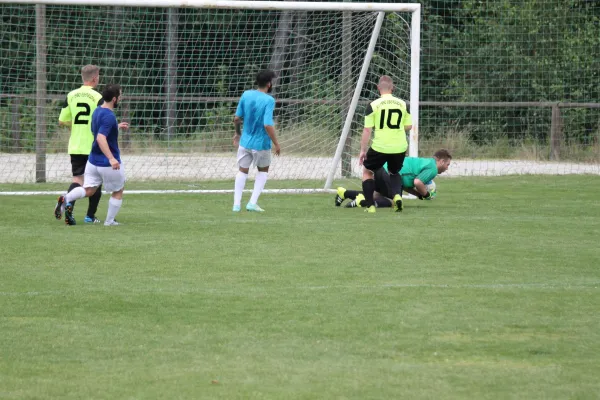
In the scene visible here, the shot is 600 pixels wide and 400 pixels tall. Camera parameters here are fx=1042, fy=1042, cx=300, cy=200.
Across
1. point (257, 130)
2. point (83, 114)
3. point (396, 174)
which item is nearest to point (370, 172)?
point (396, 174)

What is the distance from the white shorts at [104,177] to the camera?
1068 cm

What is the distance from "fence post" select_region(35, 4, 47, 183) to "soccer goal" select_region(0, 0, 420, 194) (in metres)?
0.02

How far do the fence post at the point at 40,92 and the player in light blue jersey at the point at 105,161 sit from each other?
6.16 metres

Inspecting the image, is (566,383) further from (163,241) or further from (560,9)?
(560,9)

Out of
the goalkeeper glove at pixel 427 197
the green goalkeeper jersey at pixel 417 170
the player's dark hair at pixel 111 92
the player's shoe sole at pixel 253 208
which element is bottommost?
the player's shoe sole at pixel 253 208

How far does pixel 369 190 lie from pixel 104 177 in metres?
3.57

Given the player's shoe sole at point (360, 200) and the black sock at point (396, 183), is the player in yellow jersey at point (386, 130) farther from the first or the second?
the player's shoe sole at point (360, 200)

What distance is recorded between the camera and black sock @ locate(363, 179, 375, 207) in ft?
42.1

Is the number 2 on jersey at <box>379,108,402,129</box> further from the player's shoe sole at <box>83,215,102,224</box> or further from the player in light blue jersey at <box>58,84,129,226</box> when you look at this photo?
the player's shoe sole at <box>83,215,102,224</box>

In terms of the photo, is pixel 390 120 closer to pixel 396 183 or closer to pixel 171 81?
pixel 396 183

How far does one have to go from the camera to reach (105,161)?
10672 mm

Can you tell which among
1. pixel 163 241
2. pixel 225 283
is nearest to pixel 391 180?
pixel 163 241

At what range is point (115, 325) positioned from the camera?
19.9 ft

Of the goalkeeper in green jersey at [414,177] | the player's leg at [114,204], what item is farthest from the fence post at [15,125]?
the player's leg at [114,204]
